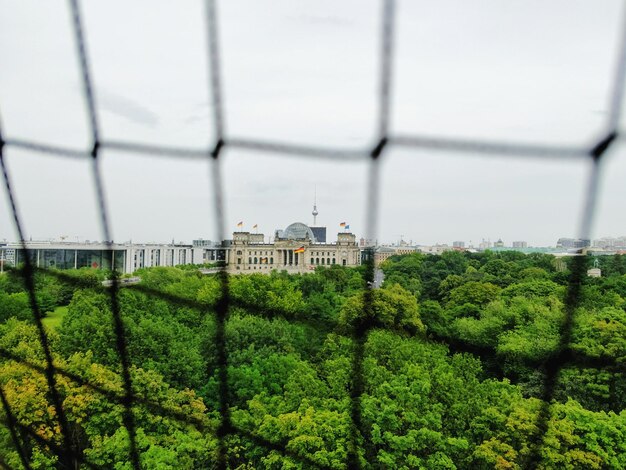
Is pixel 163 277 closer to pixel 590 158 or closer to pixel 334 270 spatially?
pixel 334 270

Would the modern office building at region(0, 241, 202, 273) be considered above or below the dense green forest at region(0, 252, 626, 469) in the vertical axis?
above

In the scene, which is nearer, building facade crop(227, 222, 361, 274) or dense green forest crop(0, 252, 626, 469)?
dense green forest crop(0, 252, 626, 469)

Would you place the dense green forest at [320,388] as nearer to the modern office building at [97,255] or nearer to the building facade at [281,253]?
the modern office building at [97,255]

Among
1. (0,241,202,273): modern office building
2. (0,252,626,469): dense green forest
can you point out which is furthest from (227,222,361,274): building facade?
(0,252,626,469): dense green forest

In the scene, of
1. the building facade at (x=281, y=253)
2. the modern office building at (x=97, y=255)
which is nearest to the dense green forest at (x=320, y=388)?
the modern office building at (x=97, y=255)

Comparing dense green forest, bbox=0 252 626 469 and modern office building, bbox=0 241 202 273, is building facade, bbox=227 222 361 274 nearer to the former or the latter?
modern office building, bbox=0 241 202 273
